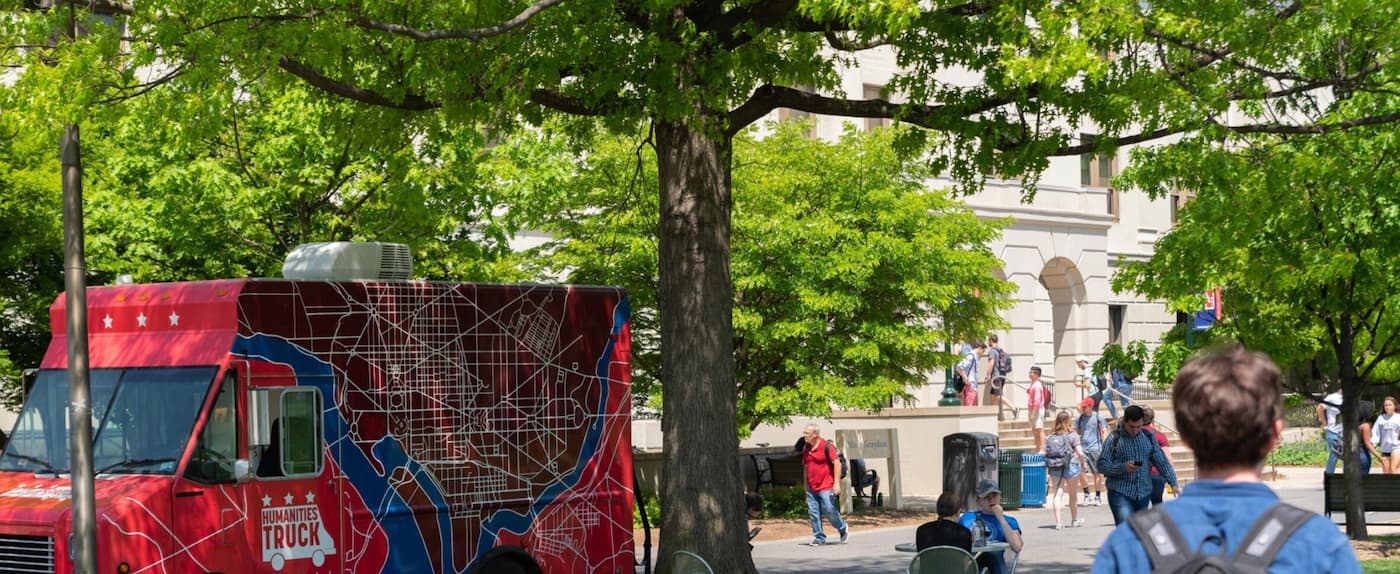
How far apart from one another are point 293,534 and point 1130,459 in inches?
291

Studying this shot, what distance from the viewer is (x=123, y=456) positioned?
11.5 m

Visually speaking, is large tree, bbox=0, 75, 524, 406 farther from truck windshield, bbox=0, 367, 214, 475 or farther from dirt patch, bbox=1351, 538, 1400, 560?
dirt patch, bbox=1351, 538, 1400, 560

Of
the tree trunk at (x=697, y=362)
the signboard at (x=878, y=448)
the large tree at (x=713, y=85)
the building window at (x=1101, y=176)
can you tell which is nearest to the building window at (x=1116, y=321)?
the building window at (x=1101, y=176)

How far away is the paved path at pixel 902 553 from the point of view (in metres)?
17.7

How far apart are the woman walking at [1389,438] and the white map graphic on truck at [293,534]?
1699cm

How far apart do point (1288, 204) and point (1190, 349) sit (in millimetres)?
6250

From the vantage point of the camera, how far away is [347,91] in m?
12.7

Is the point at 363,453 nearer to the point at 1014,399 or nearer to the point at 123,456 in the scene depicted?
the point at 123,456

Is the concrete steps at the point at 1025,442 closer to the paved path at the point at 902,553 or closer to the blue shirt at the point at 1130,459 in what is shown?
the paved path at the point at 902,553

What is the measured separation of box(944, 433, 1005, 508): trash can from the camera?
24734 millimetres

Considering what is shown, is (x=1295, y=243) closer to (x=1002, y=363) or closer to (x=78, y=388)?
(x=78, y=388)

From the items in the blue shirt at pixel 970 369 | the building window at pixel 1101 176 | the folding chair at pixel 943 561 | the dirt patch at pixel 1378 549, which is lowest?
the dirt patch at pixel 1378 549

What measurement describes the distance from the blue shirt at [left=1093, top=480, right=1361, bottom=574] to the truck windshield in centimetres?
876

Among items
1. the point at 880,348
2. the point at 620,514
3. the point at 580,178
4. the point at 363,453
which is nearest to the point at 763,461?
the point at 880,348
